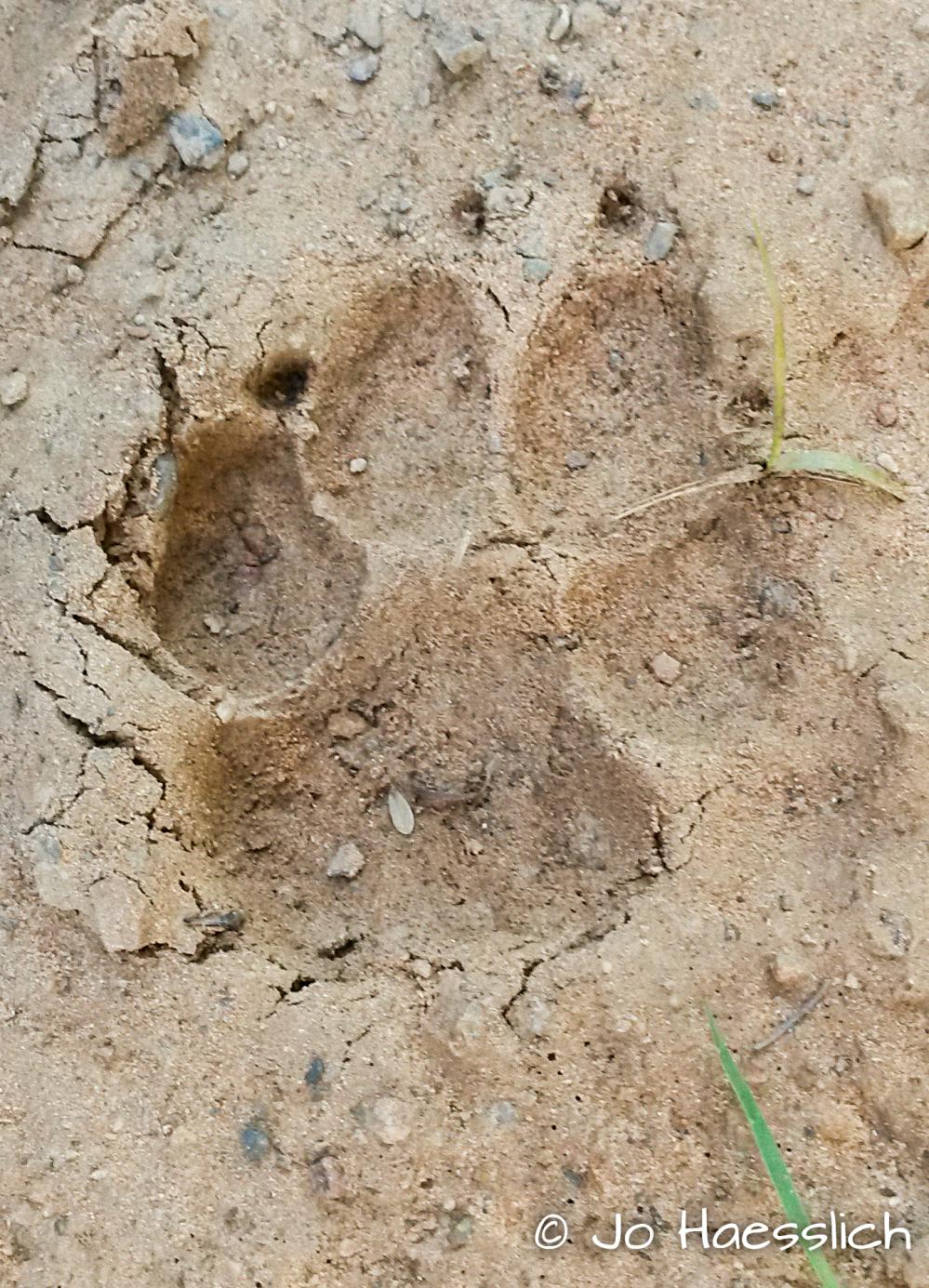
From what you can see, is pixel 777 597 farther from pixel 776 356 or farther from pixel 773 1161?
pixel 773 1161

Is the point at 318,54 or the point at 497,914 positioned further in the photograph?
the point at 318,54

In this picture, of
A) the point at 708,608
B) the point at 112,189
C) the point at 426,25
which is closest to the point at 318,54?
the point at 426,25

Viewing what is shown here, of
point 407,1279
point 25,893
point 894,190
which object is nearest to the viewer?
point 407,1279

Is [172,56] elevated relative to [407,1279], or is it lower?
elevated

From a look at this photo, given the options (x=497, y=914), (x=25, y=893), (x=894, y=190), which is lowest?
(x=497, y=914)

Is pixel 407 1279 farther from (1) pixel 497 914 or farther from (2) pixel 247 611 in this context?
(2) pixel 247 611

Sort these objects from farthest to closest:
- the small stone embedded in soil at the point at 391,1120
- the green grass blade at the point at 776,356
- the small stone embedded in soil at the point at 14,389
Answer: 1. the small stone embedded in soil at the point at 14,389
2. the green grass blade at the point at 776,356
3. the small stone embedded in soil at the point at 391,1120

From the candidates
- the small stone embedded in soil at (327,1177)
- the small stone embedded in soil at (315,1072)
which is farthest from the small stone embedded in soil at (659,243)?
the small stone embedded in soil at (327,1177)

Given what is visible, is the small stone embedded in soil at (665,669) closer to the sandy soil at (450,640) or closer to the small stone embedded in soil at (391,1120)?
the sandy soil at (450,640)
